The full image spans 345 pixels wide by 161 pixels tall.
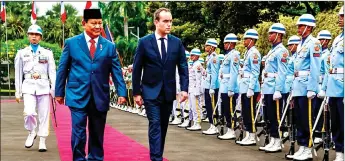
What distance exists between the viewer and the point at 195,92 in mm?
17531

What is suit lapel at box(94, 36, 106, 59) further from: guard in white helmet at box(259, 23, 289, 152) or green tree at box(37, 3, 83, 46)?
green tree at box(37, 3, 83, 46)

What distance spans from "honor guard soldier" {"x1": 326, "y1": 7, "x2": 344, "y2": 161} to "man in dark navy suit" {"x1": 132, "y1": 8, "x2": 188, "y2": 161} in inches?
76.9

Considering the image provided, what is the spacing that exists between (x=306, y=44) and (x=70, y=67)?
354 cm

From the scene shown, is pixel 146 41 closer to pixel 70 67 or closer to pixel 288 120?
pixel 70 67

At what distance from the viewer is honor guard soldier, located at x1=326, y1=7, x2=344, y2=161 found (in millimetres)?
9617

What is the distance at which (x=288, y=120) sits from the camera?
1123 centimetres

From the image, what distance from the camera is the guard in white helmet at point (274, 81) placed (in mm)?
11680

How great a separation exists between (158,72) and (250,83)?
3799mm

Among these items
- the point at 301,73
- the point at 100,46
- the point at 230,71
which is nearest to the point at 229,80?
the point at 230,71

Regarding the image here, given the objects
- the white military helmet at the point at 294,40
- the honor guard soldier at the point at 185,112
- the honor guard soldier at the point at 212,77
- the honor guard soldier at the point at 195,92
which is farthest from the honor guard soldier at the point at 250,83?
the honor guard soldier at the point at 185,112

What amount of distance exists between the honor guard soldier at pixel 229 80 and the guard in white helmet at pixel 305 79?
10.2 feet

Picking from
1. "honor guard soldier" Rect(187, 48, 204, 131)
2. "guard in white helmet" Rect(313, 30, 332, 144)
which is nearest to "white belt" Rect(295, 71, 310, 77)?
"guard in white helmet" Rect(313, 30, 332, 144)

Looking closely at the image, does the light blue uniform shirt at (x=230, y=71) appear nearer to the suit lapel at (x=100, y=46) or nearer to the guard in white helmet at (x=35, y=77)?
the guard in white helmet at (x=35, y=77)

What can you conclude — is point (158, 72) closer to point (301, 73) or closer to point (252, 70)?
point (301, 73)
